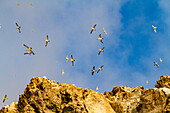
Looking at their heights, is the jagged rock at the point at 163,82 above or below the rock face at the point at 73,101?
above

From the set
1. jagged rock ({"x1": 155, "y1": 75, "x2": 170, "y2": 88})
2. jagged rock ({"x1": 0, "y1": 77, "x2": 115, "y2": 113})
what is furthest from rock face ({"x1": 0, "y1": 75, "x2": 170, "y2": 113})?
jagged rock ({"x1": 155, "y1": 75, "x2": 170, "y2": 88})

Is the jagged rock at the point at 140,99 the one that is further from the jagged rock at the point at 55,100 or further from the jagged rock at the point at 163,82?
the jagged rock at the point at 55,100

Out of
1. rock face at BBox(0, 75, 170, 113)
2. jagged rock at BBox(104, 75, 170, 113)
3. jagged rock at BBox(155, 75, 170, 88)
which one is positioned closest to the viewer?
rock face at BBox(0, 75, 170, 113)

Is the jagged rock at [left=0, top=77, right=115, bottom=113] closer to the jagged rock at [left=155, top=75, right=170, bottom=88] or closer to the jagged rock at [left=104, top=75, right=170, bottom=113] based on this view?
the jagged rock at [left=104, top=75, right=170, bottom=113]

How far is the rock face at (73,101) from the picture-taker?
46719mm

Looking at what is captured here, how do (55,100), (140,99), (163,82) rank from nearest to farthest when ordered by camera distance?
(55,100)
(140,99)
(163,82)

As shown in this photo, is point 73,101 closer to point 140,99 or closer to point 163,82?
point 140,99

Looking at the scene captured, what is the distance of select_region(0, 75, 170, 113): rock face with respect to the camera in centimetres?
4672

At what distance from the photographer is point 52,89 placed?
161 feet

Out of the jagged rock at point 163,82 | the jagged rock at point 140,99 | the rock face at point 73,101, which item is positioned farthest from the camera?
the jagged rock at point 163,82

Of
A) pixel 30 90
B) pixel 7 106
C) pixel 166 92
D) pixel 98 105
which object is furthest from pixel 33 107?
pixel 166 92

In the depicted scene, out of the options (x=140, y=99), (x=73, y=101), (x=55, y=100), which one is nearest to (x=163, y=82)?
(x=140, y=99)

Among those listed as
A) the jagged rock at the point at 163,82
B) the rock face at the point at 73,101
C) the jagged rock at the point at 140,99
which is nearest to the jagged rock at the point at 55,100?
the rock face at the point at 73,101

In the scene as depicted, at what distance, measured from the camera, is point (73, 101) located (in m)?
47.2
